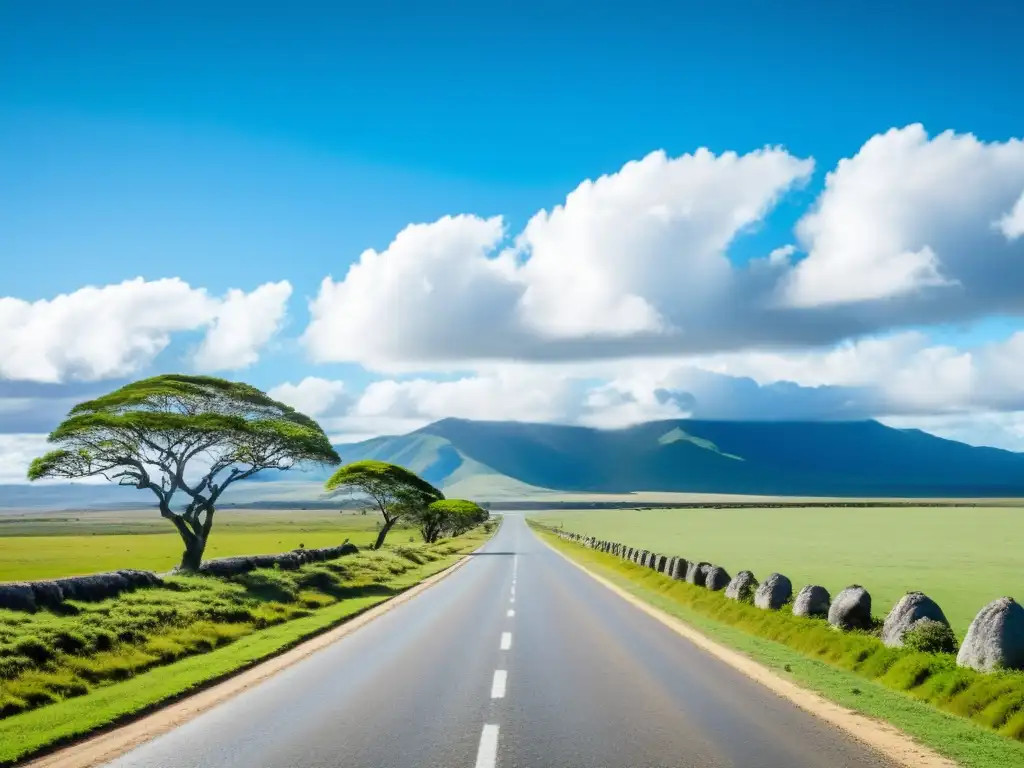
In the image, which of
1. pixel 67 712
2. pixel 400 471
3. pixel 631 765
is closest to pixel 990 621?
pixel 631 765

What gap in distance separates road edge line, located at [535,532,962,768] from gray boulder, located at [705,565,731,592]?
9.34 meters

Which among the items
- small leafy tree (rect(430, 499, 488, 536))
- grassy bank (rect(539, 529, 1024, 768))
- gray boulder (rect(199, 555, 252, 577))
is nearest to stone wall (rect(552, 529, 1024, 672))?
grassy bank (rect(539, 529, 1024, 768))

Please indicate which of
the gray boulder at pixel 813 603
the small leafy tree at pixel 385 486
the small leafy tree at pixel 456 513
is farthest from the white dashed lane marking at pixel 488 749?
the small leafy tree at pixel 456 513

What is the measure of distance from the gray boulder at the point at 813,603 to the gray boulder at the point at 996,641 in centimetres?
699

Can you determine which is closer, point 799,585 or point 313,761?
point 313,761

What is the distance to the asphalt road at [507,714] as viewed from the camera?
32.1 ft

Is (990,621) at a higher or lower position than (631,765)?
higher

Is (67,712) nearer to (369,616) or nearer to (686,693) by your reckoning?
(686,693)

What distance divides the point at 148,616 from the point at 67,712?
8234mm

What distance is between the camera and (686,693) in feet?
44.3

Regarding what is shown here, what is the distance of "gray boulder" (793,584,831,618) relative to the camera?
2111cm

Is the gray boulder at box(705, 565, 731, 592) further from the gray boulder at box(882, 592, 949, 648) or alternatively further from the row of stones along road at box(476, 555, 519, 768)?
the gray boulder at box(882, 592, 949, 648)

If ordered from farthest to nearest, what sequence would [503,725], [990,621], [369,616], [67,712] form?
[369,616] → [990,621] → [67,712] → [503,725]

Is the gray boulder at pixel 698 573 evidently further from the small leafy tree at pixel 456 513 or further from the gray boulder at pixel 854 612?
the small leafy tree at pixel 456 513
